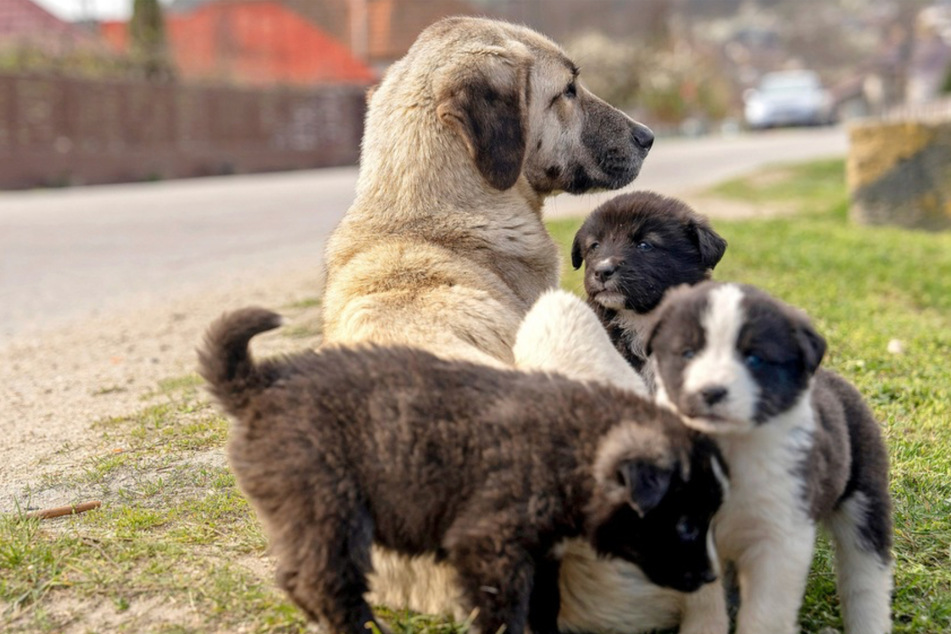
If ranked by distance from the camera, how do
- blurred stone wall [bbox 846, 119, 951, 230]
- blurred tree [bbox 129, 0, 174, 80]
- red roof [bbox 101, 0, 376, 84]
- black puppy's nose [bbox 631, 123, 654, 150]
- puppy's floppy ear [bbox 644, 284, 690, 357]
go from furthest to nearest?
1. red roof [bbox 101, 0, 376, 84]
2. blurred tree [bbox 129, 0, 174, 80]
3. blurred stone wall [bbox 846, 119, 951, 230]
4. black puppy's nose [bbox 631, 123, 654, 150]
5. puppy's floppy ear [bbox 644, 284, 690, 357]

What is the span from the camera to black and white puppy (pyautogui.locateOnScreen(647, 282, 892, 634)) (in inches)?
124

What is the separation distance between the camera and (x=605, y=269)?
4.81 m

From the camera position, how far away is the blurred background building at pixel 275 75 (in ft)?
85.9

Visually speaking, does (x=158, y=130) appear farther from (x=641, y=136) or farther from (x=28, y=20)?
(x=641, y=136)

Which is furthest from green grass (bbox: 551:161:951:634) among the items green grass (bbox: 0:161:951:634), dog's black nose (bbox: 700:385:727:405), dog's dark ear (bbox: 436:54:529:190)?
dog's dark ear (bbox: 436:54:529:190)

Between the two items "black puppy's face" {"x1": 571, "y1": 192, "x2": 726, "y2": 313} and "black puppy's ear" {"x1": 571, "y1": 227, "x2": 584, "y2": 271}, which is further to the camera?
"black puppy's ear" {"x1": 571, "y1": 227, "x2": 584, "y2": 271}

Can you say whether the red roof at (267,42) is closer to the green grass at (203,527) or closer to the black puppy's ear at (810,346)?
the green grass at (203,527)

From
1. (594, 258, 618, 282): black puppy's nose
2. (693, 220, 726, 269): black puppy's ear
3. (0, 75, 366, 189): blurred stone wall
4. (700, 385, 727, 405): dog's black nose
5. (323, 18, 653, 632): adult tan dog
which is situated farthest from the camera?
(0, 75, 366, 189): blurred stone wall

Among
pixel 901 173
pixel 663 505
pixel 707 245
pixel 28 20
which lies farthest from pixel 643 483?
pixel 28 20

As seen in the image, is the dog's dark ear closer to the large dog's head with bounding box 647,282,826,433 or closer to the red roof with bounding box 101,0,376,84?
the large dog's head with bounding box 647,282,826,433

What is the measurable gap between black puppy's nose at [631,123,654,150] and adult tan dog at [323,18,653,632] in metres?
0.26

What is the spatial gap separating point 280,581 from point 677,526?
1099 millimetres

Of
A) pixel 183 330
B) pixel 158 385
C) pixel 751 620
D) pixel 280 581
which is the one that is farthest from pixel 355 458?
pixel 183 330

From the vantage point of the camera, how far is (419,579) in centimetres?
337
